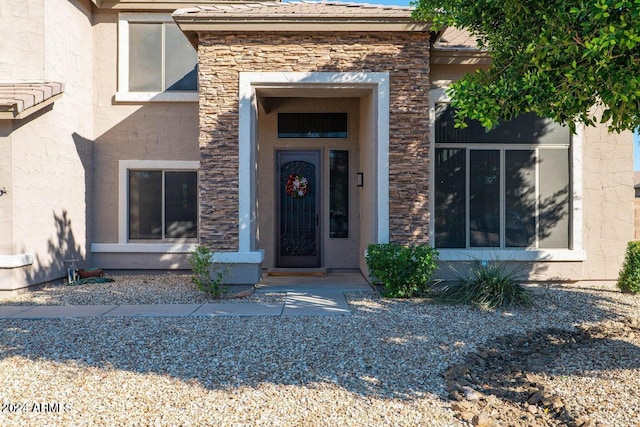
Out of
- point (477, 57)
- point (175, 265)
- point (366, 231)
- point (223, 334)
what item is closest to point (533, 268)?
point (366, 231)

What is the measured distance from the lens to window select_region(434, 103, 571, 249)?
9.08 meters

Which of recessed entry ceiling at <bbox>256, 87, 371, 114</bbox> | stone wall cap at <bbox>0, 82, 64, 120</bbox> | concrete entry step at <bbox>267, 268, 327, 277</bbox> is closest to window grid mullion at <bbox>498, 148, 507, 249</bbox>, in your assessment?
recessed entry ceiling at <bbox>256, 87, 371, 114</bbox>

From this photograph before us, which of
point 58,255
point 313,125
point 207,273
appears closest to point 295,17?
point 313,125

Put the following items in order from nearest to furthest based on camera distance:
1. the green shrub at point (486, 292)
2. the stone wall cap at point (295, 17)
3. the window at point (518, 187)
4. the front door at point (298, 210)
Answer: the green shrub at point (486, 292)
the stone wall cap at point (295, 17)
the window at point (518, 187)
the front door at point (298, 210)

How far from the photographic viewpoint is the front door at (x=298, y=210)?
10.9 m

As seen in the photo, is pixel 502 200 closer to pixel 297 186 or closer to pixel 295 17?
pixel 297 186

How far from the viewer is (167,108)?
1039cm

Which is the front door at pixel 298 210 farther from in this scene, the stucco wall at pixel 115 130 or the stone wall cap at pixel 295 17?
the stone wall cap at pixel 295 17

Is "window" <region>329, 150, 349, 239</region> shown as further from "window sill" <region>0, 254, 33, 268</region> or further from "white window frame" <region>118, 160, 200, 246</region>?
"window sill" <region>0, 254, 33, 268</region>

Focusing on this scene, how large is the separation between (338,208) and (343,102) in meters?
2.45

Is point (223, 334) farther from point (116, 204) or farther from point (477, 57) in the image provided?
point (477, 57)

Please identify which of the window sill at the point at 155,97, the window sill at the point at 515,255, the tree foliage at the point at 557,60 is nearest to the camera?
the tree foliage at the point at 557,60

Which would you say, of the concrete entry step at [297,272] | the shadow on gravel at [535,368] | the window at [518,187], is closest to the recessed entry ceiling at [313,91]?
the window at [518,187]

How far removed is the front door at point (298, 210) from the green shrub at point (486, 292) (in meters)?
3.82
